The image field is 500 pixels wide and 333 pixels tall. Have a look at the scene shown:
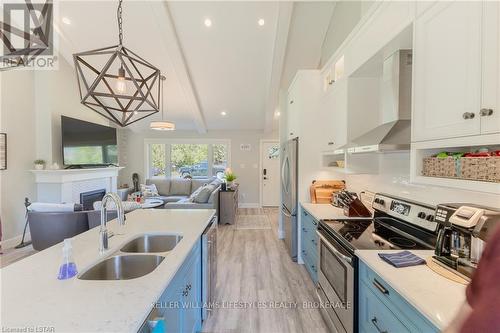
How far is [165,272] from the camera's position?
1.22m

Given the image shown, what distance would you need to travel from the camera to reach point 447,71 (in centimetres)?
123

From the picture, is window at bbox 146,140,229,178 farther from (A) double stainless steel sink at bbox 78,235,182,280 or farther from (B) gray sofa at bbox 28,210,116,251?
(A) double stainless steel sink at bbox 78,235,182,280

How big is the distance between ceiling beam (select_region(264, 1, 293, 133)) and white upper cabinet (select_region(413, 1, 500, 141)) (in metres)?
2.56

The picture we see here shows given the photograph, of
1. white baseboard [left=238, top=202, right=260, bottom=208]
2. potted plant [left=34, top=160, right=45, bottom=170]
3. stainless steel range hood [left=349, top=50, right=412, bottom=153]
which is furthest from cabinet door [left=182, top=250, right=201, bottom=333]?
white baseboard [left=238, top=202, right=260, bottom=208]

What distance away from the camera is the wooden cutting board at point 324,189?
3.28m

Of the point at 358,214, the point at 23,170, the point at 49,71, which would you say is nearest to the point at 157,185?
the point at 23,170

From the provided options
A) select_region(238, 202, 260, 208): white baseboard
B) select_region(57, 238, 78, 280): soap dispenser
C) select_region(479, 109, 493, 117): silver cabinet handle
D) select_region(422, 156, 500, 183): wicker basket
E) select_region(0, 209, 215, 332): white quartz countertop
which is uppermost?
select_region(479, 109, 493, 117): silver cabinet handle

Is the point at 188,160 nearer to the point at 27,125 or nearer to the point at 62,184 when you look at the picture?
the point at 62,184

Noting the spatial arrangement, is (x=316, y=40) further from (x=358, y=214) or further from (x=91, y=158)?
(x=91, y=158)

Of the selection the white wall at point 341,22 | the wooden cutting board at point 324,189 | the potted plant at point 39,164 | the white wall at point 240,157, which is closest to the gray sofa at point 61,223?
the potted plant at point 39,164

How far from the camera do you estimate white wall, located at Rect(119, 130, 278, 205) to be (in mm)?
7906

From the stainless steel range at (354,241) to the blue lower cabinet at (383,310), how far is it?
0.08 metres

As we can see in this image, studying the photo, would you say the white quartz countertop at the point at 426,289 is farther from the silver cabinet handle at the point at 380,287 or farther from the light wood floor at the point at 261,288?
the light wood floor at the point at 261,288

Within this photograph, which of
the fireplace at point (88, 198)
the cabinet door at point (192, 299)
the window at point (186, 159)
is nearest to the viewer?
the cabinet door at point (192, 299)
